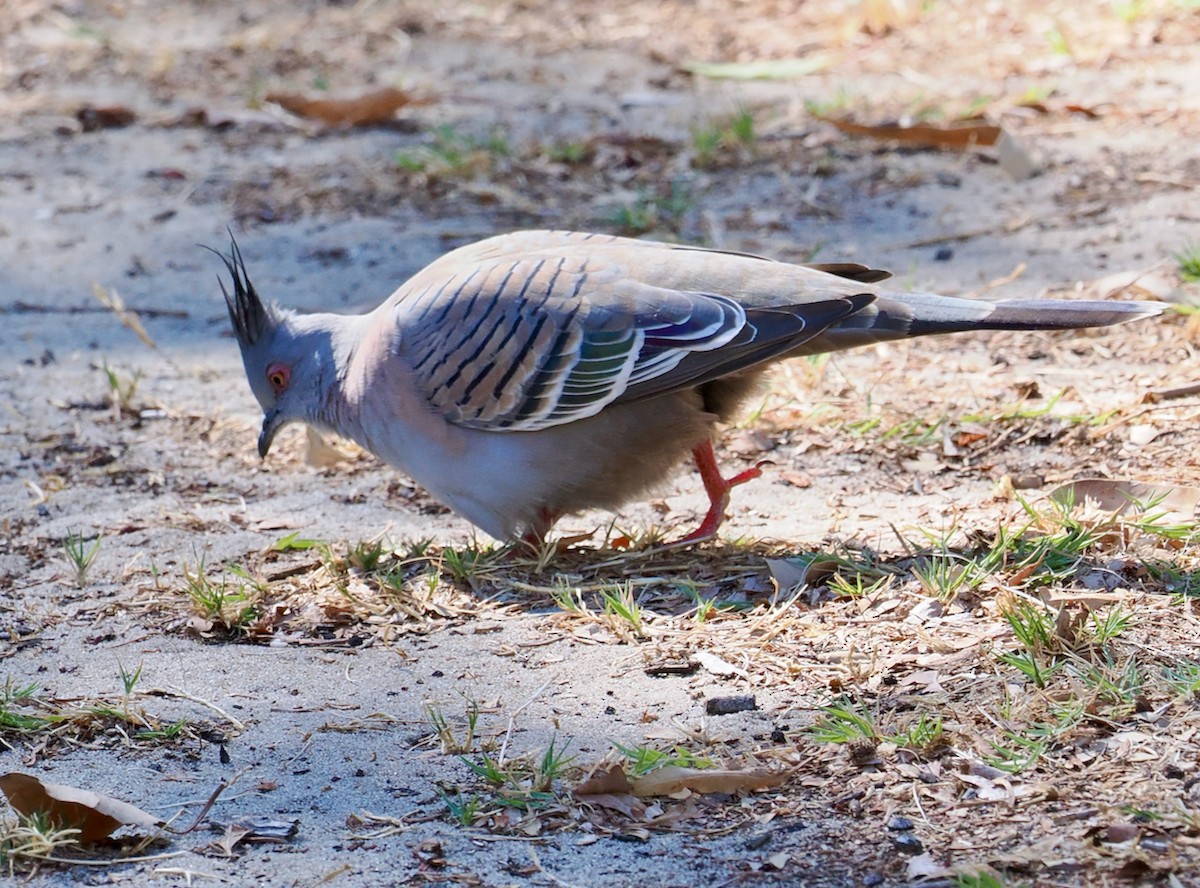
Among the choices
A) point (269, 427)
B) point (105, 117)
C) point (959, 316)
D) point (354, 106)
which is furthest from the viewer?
point (105, 117)

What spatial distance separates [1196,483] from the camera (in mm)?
3617

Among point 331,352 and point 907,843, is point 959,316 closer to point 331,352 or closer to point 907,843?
point 907,843

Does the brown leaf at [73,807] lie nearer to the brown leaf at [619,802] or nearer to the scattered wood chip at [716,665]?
the brown leaf at [619,802]

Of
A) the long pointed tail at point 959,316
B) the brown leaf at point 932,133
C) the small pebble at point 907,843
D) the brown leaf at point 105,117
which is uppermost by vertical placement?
the long pointed tail at point 959,316

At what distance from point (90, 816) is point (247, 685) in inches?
26.7

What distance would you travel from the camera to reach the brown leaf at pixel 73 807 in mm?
2508

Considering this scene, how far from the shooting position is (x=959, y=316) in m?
3.45

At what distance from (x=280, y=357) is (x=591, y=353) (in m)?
1.06

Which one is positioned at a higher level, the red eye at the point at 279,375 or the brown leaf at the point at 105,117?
the brown leaf at the point at 105,117

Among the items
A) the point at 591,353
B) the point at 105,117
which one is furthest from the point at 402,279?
the point at 105,117

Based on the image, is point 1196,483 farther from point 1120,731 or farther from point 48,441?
point 48,441

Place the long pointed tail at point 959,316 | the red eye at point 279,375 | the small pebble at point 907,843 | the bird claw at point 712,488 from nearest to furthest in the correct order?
1. the small pebble at point 907,843
2. the long pointed tail at point 959,316
3. the bird claw at point 712,488
4. the red eye at point 279,375


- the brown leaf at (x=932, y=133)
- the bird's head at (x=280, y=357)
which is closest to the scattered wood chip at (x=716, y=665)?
the bird's head at (x=280, y=357)

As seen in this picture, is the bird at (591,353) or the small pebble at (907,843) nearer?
the small pebble at (907,843)
